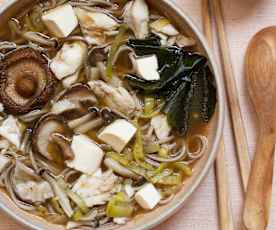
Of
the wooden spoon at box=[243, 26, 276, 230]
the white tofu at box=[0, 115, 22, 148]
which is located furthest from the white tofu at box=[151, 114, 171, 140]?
the white tofu at box=[0, 115, 22, 148]

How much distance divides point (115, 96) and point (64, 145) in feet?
0.84

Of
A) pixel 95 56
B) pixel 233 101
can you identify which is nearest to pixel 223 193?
pixel 233 101

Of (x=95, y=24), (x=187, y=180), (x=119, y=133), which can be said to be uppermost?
(x=95, y=24)

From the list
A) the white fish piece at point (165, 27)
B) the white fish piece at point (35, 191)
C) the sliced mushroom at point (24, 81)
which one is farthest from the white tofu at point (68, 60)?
the white fish piece at point (35, 191)

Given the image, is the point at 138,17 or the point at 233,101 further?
the point at 233,101

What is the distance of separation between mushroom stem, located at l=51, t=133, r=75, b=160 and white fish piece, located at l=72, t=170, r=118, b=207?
0.29ft

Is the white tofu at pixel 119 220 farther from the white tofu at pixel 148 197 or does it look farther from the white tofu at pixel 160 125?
the white tofu at pixel 160 125

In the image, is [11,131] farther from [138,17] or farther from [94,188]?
[138,17]

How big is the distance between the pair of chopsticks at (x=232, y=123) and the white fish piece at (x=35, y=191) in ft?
2.10

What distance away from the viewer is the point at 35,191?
212cm

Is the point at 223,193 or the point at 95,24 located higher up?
the point at 95,24

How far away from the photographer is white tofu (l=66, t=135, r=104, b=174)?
2.12 metres

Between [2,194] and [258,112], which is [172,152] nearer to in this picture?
[258,112]

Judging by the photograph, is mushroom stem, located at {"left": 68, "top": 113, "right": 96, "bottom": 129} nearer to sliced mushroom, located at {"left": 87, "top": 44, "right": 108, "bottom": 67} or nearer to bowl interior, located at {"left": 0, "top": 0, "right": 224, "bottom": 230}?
sliced mushroom, located at {"left": 87, "top": 44, "right": 108, "bottom": 67}
